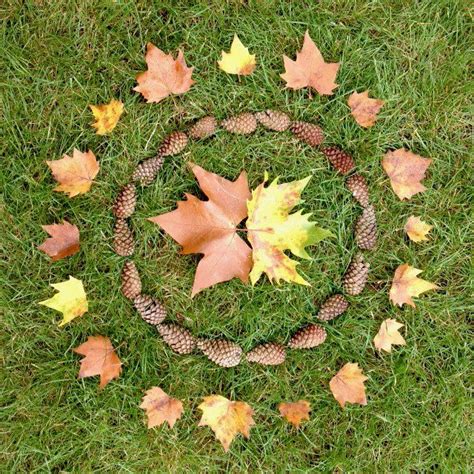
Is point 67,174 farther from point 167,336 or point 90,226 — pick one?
point 167,336

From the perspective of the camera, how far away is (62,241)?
2258 millimetres

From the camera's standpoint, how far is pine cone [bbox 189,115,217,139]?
2283 mm

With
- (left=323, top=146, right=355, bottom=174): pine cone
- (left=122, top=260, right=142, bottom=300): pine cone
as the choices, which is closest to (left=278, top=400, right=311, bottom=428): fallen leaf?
(left=122, top=260, right=142, bottom=300): pine cone

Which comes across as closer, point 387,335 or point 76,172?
point 76,172

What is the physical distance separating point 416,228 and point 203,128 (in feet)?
3.32

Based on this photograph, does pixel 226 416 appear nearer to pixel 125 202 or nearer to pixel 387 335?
pixel 387 335

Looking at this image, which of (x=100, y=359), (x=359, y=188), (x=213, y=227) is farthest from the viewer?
(x=359, y=188)

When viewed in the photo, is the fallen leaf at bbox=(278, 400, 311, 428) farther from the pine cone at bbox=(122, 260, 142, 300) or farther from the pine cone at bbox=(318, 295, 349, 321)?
the pine cone at bbox=(122, 260, 142, 300)

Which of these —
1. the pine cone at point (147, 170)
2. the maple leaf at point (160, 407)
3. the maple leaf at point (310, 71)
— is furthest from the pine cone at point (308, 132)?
the maple leaf at point (160, 407)

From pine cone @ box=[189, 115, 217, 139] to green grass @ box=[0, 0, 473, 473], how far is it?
0.04 m

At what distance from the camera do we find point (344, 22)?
239 centimetres

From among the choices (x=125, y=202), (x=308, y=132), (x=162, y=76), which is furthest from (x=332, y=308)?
(x=162, y=76)

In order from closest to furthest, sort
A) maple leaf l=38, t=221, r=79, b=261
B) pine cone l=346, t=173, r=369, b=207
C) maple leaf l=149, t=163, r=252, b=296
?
maple leaf l=149, t=163, r=252, b=296, maple leaf l=38, t=221, r=79, b=261, pine cone l=346, t=173, r=369, b=207

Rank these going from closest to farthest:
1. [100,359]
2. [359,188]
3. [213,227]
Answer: [213,227] < [100,359] < [359,188]
